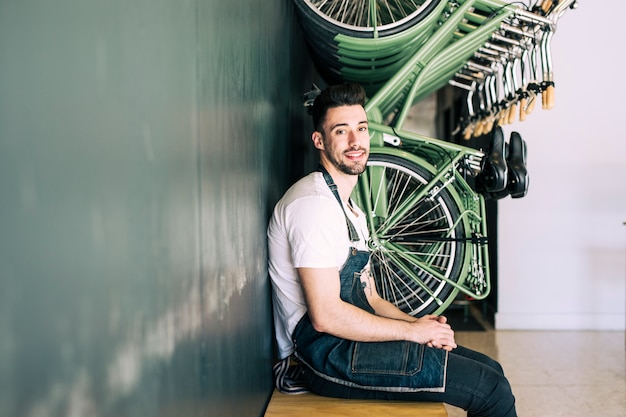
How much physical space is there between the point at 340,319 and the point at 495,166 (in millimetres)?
1257

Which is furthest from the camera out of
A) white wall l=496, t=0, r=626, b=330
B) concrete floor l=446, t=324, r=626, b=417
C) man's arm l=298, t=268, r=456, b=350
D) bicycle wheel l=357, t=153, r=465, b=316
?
white wall l=496, t=0, r=626, b=330

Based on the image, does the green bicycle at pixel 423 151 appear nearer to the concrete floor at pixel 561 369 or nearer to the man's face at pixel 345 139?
the man's face at pixel 345 139

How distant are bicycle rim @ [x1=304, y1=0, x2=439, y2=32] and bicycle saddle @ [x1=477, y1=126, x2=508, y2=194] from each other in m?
0.61

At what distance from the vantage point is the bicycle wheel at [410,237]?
2963 mm

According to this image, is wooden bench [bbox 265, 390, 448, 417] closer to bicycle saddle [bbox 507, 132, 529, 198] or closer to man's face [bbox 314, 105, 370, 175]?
man's face [bbox 314, 105, 370, 175]

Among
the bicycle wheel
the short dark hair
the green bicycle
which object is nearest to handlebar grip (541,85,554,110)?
the green bicycle

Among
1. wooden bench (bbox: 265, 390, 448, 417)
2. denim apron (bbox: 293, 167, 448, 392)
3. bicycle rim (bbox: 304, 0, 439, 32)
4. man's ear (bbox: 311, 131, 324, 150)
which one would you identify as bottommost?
wooden bench (bbox: 265, 390, 448, 417)

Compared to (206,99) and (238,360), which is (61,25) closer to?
(206,99)

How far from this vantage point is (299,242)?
1.81 m

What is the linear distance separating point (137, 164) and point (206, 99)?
15.8 inches

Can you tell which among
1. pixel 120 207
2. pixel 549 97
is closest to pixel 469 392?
pixel 120 207

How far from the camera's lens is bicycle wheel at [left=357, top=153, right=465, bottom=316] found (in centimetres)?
296

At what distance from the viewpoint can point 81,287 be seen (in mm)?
639

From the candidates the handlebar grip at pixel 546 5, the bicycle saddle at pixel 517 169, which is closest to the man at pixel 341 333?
the bicycle saddle at pixel 517 169
